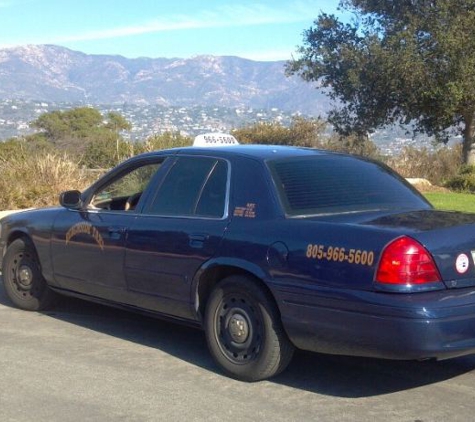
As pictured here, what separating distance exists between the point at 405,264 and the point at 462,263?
17.3 inches

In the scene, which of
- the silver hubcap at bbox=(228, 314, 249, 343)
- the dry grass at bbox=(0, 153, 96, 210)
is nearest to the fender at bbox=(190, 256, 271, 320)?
the silver hubcap at bbox=(228, 314, 249, 343)

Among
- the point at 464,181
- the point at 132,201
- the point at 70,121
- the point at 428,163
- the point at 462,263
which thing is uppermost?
the point at 70,121

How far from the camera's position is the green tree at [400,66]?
893 inches

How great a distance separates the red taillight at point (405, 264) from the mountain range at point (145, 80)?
6701 centimetres

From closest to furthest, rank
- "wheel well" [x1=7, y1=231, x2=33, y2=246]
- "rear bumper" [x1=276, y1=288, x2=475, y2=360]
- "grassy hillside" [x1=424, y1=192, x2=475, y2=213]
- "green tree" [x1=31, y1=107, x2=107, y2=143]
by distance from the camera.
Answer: "rear bumper" [x1=276, y1=288, x2=475, y2=360]
"wheel well" [x1=7, y1=231, x2=33, y2=246]
"grassy hillside" [x1=424, y1=192, x2=475, y2=213]
"green tree" [x1=31, y1=107, x2=107, y2=143]

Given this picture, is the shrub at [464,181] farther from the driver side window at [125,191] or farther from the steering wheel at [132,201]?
the steering wheel at [132,201]

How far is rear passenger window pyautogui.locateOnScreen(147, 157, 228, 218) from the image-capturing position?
6.29 metres

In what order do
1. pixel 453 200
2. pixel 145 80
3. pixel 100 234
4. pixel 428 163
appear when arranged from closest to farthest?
1. pixel 100 234
2. pixel 453 200
3. pixel 428 163
4. pixel 145 80

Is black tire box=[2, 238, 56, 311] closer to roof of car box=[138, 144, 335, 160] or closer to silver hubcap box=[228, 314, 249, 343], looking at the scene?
roof of car box=[138, 144, 335, 160]

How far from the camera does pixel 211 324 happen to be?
605 cm

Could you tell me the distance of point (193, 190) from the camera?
6.50m

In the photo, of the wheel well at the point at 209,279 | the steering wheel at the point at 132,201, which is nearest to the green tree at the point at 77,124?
the steering wheel at the point at 132,201

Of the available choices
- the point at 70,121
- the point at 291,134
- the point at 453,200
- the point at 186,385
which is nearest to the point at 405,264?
the point at 186,385

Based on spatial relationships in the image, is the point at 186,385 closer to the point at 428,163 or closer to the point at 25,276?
the point at 25,276
